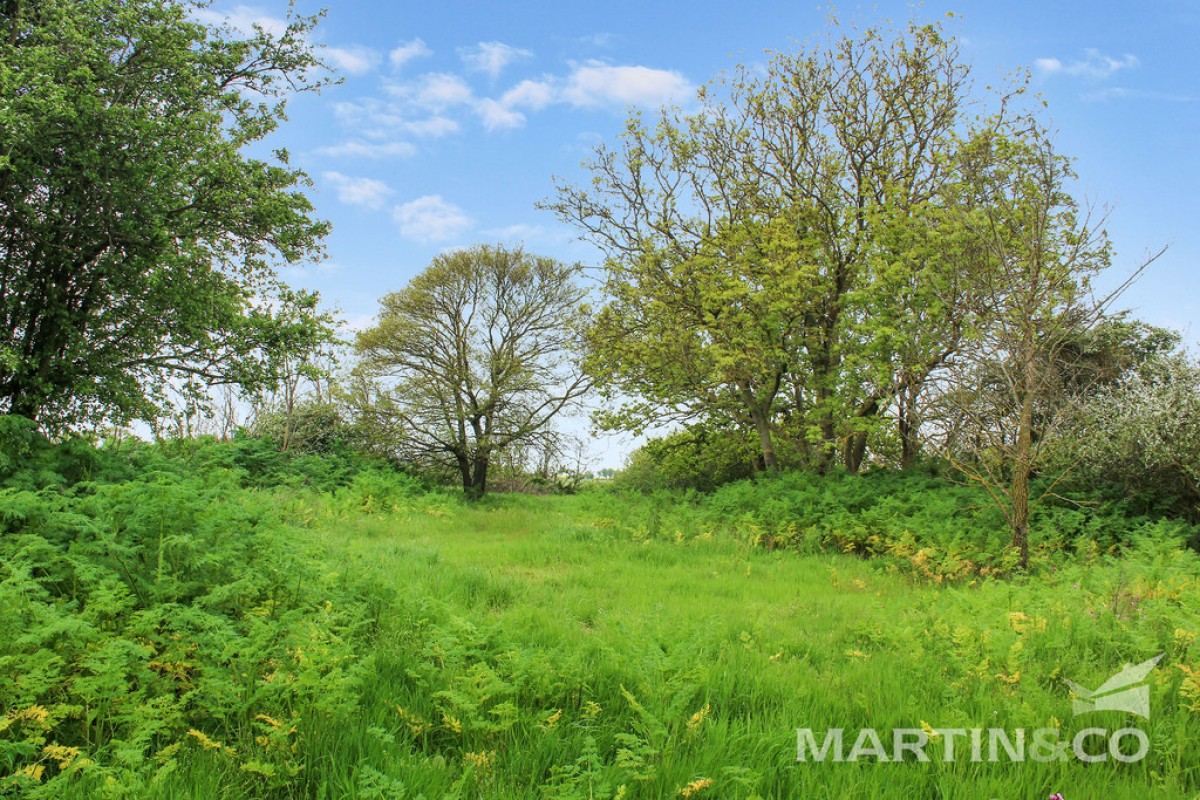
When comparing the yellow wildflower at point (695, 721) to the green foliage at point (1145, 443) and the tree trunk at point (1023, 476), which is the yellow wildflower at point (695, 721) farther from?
the green foliage at point (1145, 443)

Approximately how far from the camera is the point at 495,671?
4668 millimetres

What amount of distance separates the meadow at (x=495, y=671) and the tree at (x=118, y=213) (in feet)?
10.5

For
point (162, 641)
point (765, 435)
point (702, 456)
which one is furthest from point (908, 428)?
point (162, 641)

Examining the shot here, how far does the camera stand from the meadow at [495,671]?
355cm

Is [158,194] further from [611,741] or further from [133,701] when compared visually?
[611,741]

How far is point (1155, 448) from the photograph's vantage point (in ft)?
39.9

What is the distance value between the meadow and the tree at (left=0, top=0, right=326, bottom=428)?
10.5 feet

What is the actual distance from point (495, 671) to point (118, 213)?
10.1 metres

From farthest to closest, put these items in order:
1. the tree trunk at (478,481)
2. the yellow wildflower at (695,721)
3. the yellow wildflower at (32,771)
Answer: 1. the tree trunk at (478,481)
2. the yellow wildflower at (695,721)
3. the yellow wildflower at (32,771)

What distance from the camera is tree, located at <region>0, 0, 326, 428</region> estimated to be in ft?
33.1

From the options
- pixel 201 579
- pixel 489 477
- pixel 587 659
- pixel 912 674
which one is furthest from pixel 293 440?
pixel 912 674

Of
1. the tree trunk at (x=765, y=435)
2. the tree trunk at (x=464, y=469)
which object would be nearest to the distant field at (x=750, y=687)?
the tree trunk at (x=765, y=435)

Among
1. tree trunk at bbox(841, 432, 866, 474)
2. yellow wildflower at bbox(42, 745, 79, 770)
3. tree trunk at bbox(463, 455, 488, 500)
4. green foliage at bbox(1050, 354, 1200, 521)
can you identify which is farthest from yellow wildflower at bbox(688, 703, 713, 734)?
tree trunk at bbox(463, 455, 488, 500)

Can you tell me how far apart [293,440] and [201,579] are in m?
19.8
